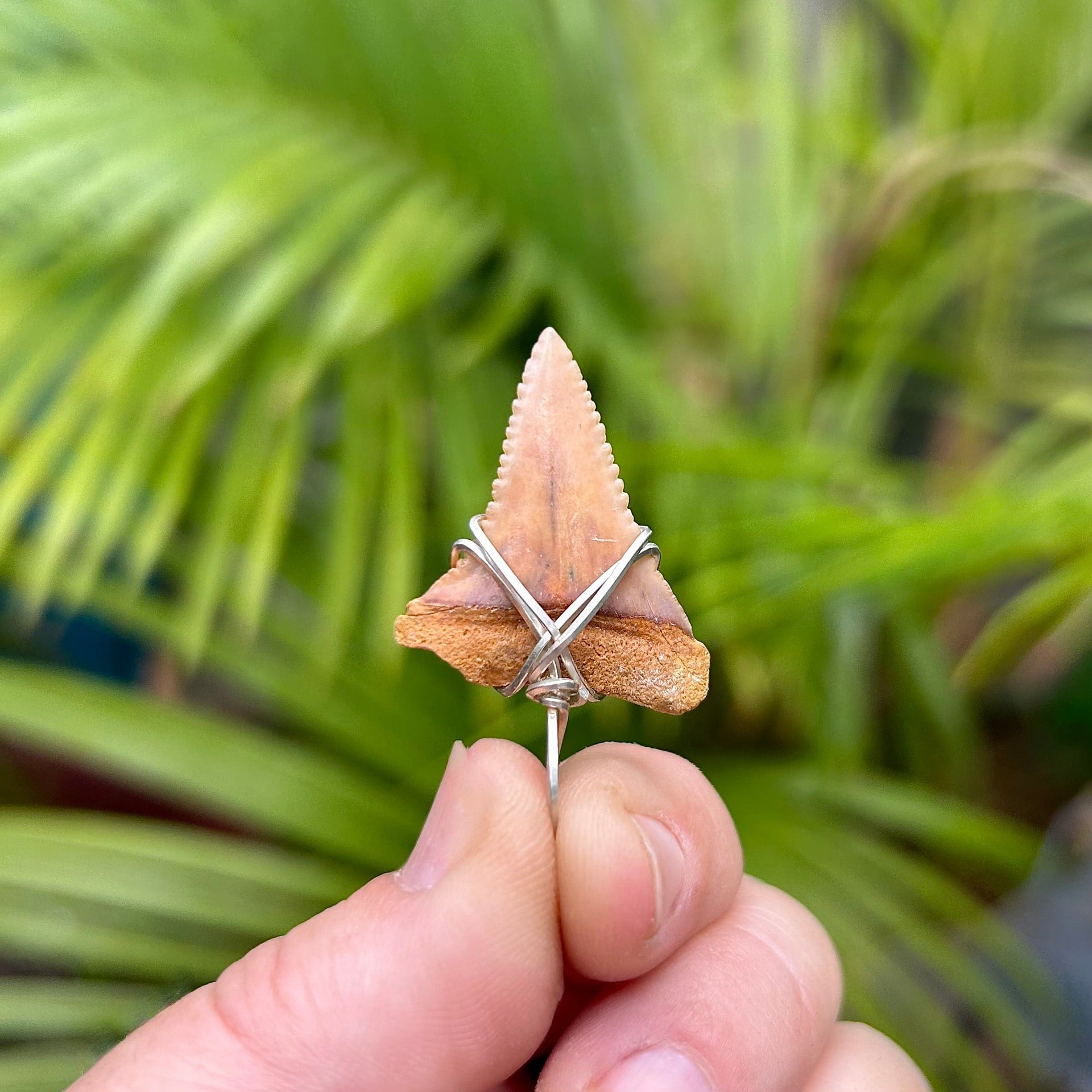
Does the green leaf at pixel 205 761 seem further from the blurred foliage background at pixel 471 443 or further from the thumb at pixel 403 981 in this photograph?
the thumb at pixel 403 981

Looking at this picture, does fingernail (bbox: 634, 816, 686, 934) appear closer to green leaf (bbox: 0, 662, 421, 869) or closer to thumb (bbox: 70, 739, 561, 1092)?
thumb (bbox: 70, 739, 561, 1092)

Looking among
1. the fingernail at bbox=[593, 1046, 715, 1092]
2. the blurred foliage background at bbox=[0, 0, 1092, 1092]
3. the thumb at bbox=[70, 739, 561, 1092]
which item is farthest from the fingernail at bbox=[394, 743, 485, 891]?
the blurred foliage background at bbox=[0, 0, 1092, 1092]

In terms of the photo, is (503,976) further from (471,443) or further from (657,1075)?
(471,443)

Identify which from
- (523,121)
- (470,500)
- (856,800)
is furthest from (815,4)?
(856,800)

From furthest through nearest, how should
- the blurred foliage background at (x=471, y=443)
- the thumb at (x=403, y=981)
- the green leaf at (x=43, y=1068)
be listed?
the blurred foliage background at (x=471, y=443) → the green leaf at (x=43, y=1068) → the thumb at (x=403, y=981)

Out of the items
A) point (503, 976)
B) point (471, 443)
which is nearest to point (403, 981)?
point (503, 976)

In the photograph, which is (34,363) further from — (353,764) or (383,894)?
(383,894)

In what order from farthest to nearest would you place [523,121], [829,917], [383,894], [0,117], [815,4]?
[815,4] < [523,121] < [829,917] < [0,117] < [383,894]

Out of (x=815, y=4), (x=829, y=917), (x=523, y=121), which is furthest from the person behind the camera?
(x=815, y=4)

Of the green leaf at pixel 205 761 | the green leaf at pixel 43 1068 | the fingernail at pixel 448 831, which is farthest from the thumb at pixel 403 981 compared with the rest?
the green leaf at pixel 205 761
